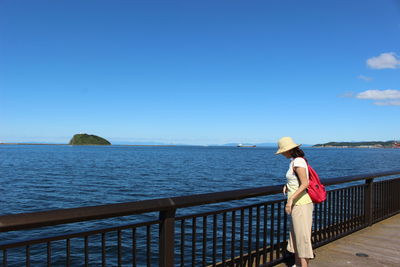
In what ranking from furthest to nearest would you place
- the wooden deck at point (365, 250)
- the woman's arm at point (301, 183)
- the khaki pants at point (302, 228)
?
1. the wooden deck at point (365, 250)
2. the khaki pants at point (302, 228)
3. the woman's arm at point (301, 183)

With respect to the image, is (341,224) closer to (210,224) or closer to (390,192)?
(390,192)

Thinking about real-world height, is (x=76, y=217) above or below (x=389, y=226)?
above

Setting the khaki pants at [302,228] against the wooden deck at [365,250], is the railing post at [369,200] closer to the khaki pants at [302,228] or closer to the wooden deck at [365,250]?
the wooden deck at [365,250]

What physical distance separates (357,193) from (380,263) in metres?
1.91

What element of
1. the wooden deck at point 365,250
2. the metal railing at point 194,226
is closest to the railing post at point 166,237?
the metal railing at point 194,226

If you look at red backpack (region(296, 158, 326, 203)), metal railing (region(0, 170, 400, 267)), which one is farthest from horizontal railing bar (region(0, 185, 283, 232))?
red backpack (region(296, 158, 326, 203))

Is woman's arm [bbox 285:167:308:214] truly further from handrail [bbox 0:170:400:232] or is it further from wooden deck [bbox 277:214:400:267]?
wooden deck [bbox 277:214:400:267]

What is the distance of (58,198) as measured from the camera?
21328mm

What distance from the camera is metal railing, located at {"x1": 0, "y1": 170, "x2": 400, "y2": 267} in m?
2.45

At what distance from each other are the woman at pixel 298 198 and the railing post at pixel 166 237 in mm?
1419

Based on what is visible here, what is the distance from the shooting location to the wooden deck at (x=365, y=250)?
15.0 feet

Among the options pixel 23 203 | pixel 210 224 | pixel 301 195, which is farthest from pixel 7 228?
pixel 23 203

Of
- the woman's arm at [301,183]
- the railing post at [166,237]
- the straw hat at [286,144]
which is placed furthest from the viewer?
the straw hat at [286,144]

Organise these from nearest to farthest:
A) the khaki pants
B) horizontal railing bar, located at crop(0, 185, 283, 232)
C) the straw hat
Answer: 1. horizontal railing bar, located at crop(0, 185, 283, 232)
2. the straw hat
3. the khaki pants
